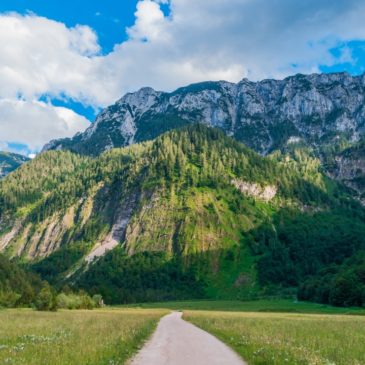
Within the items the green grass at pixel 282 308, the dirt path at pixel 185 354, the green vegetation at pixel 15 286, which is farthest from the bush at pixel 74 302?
the dirt path at pixel 185 354

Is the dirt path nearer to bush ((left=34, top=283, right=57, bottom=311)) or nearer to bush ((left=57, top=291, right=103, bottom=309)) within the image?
bush ((left=34, top=283, right=57, bottom=311))

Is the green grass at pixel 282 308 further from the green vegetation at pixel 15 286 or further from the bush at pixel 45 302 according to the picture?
the bush at pixel 45 302

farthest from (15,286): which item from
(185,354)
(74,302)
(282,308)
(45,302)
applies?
(185,354)

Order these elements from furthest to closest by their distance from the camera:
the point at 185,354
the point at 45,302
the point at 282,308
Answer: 1. the point at 282,308
2. the point at 45,302
3. the point at 185,354

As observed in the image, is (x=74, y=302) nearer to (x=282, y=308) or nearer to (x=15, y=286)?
(x=15, y=286)

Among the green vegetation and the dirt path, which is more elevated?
Answer: the green vegetation

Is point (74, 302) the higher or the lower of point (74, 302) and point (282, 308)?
the lower

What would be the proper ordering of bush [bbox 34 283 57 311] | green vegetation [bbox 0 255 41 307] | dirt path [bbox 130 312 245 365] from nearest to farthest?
dirt path [bbox 130 312 245 365]
bush [bbox 34 283 57 311]
green vegetation [bbox 0 255 41 307]

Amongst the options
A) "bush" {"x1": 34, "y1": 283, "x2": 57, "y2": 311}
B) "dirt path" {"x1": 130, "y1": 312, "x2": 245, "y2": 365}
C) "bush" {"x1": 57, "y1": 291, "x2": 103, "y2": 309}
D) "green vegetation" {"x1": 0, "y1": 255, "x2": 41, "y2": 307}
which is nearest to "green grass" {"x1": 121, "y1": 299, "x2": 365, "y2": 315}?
"bush" {"x1": 57, "y1": 291, "x2": 103, "y2": 309}

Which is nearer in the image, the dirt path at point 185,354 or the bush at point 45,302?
the dirt path at point 185,354

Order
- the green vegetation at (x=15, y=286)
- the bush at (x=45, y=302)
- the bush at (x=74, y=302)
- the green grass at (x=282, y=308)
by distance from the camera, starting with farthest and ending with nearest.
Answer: the bush at (x=74, y=302) < the green vegetation at (x=15, y=286) < the bush at (x=45, y=302) < the green grass at (x=282, y=308)

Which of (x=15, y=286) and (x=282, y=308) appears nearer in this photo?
(x=282, y=308)

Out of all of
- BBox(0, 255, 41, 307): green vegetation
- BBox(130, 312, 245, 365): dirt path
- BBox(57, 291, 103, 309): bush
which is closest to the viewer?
BBox(130, 312, 245, 365): dirt path

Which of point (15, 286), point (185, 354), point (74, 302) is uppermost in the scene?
point (15, 286)
